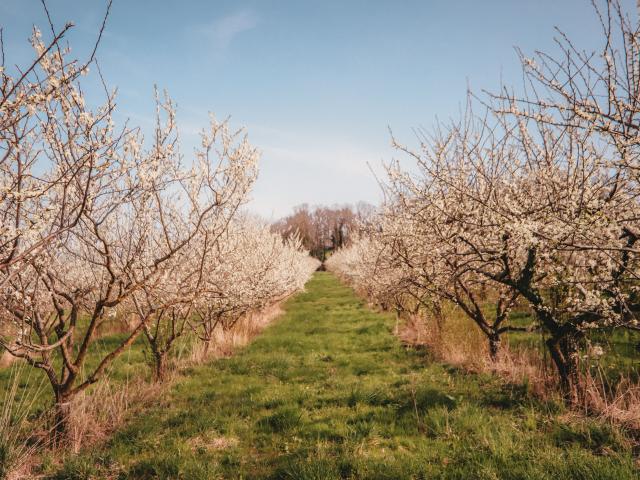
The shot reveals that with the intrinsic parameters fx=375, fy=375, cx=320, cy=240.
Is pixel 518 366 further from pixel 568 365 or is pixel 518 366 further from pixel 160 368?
pixel 160 368

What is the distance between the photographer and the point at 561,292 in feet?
17.2

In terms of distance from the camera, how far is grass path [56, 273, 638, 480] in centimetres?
400

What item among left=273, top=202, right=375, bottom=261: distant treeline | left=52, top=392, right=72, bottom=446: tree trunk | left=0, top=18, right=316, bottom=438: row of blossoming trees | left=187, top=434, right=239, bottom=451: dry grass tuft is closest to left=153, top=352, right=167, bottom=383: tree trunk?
left=0, top=18, right=316, bottom=438: row of blossoming trees

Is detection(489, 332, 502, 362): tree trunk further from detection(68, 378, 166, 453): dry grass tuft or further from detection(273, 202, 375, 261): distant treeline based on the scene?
detection(273, 202, 375, 261): distant treeline

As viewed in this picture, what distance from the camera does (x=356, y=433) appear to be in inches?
194

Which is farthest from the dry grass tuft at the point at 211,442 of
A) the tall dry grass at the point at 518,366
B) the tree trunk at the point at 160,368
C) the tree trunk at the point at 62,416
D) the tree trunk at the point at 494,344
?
the tree trunk at the point at 494,344

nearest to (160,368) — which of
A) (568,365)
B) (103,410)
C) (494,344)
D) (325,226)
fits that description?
(103,410)

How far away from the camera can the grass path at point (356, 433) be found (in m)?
4.00

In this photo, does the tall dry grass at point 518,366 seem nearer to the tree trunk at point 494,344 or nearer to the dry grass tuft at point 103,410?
the tree trunk at point 494,344

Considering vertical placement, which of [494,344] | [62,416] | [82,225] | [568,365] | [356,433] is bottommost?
[356,433]

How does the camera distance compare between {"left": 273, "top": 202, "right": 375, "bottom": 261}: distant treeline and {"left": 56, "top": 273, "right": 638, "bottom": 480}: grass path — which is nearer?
{"left": 56, "top": 273, "right": 638, "bottom": 480}: grass path

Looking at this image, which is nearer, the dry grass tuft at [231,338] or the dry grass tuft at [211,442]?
the dry grass tuft at [211,442]

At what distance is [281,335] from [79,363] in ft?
28.1

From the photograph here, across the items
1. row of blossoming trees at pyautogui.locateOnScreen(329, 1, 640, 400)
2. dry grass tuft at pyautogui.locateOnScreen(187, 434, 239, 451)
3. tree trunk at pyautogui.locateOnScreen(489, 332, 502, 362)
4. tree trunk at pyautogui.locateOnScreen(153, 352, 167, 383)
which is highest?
row of blossoming trees at pyautogui.locateOnScreen(329, 1, 640, 400)
